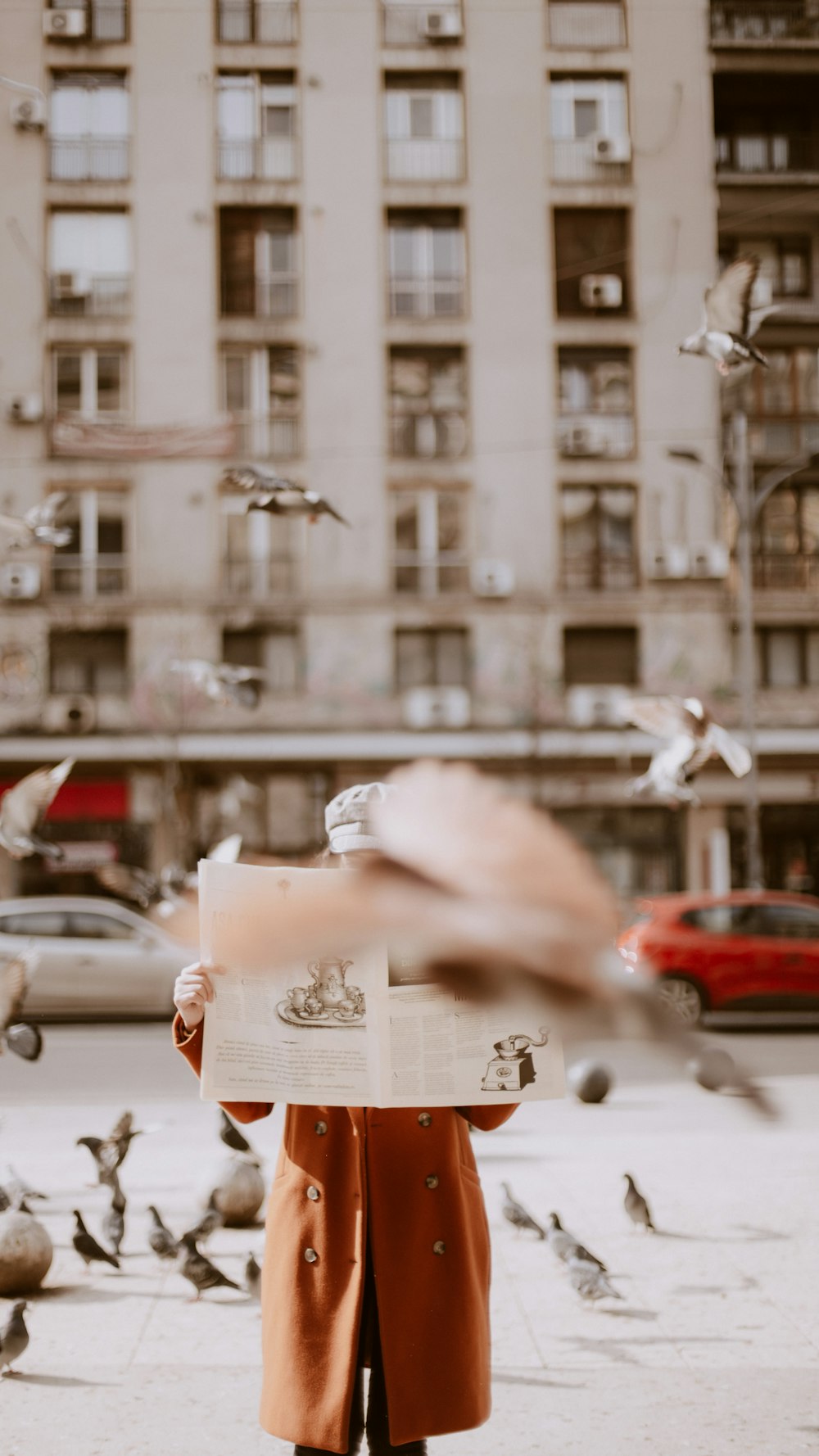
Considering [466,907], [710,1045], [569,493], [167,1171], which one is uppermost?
[569,493]

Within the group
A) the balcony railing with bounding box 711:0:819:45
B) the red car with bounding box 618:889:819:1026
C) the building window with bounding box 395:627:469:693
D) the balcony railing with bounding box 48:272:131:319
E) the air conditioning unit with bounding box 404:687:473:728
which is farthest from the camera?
the building window with bounding box 395:627:469:693

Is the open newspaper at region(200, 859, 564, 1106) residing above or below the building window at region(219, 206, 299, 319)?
below

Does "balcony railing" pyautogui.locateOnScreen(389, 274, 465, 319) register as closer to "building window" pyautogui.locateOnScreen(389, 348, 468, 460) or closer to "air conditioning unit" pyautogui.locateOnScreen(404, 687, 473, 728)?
"building window" pyautogui.locateOnScreen(389, 348, 468, 460)

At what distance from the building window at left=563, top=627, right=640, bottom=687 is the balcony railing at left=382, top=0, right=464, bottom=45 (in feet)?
31.0

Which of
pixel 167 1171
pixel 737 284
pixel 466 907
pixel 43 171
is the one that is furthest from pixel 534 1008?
pixel 43 171

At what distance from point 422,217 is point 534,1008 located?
24.1 m

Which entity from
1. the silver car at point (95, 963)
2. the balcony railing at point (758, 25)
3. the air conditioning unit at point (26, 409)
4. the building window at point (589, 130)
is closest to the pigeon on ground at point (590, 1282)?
the silver car at point (95, 963)

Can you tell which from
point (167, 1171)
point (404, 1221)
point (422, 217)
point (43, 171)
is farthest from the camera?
point (422, 217)

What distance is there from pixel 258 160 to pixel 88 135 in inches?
101

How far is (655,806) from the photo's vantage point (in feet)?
80.7

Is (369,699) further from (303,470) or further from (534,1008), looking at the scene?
(534,1008)

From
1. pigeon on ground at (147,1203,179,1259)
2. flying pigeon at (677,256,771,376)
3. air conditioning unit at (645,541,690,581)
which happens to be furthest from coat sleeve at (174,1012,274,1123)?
air conditioning unit at (645,541,690,581)

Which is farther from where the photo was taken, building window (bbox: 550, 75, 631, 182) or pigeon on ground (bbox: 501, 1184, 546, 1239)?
building window (bbox: 550, 75, 631, 182)

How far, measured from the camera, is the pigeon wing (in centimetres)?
423
